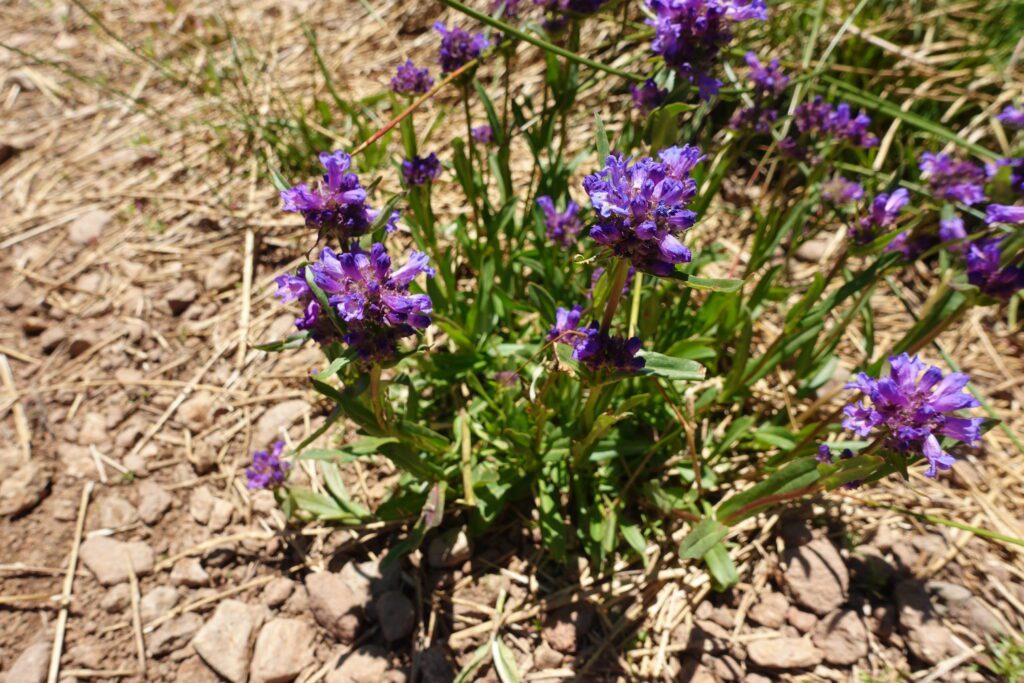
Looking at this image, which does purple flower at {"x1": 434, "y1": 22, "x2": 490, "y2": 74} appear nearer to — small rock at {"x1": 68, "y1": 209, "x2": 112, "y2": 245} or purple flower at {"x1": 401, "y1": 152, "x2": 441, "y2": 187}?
purple flower at {"x1": 401, "y1": 152, "x2": 441, "y2": 187}

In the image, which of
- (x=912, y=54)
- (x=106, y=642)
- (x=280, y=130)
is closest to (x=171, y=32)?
(x=280, y=130)

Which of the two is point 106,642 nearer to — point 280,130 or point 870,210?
point 280,130

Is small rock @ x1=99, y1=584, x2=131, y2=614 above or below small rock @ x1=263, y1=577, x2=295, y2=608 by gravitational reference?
above

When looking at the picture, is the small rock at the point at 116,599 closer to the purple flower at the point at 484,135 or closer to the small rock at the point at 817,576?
the purple flower at the point at 484,135

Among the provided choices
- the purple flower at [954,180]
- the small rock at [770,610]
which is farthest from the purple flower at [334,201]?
the purple flower at [954,180]

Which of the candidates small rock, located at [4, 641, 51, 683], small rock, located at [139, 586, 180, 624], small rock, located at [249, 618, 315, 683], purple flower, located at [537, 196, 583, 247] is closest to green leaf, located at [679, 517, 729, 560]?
purple flower, located at [537, 196, 583, 247]

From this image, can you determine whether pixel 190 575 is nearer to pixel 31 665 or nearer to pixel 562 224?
pixel 31 665

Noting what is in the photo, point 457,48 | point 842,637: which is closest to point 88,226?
point 457,48
